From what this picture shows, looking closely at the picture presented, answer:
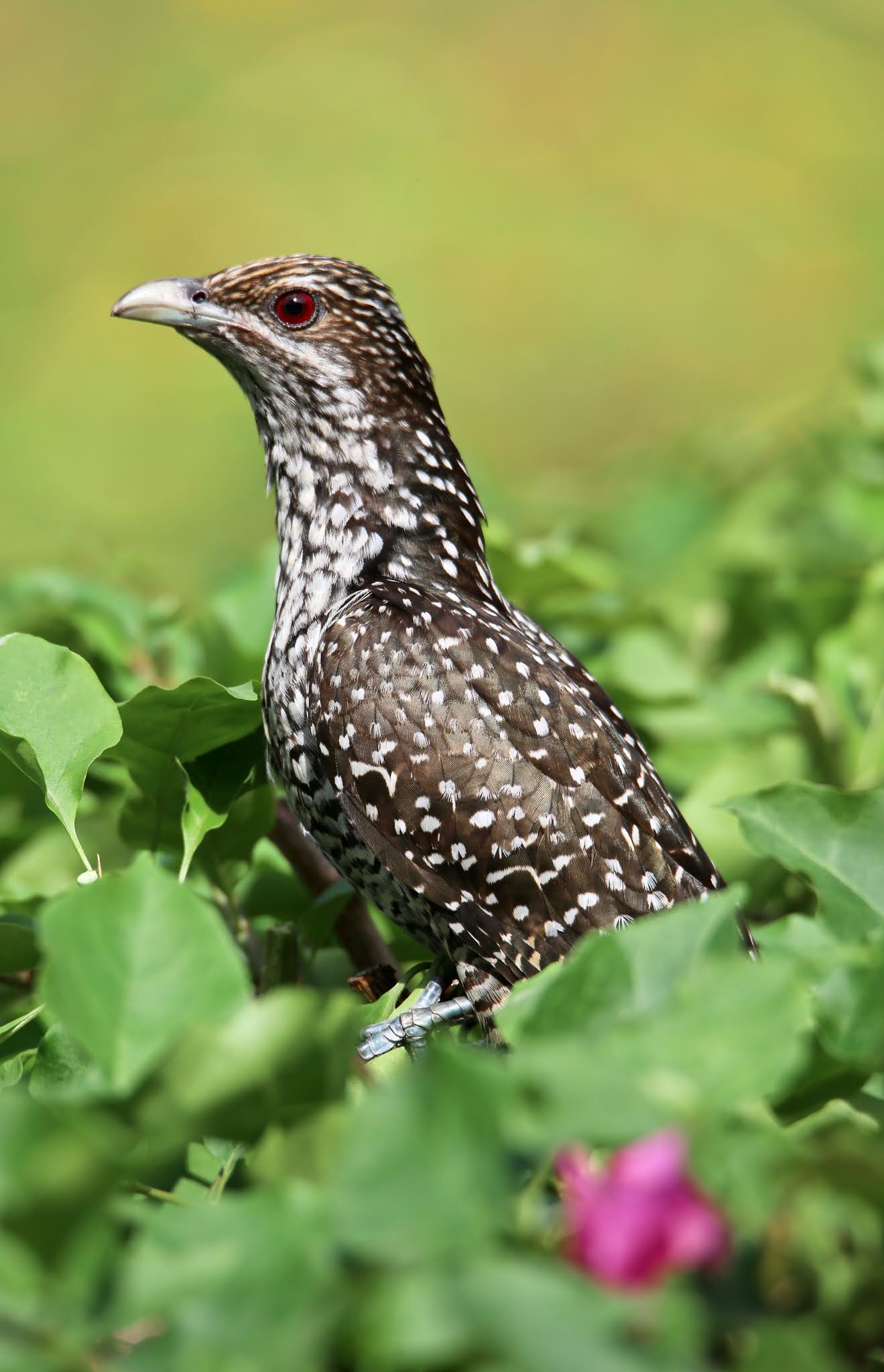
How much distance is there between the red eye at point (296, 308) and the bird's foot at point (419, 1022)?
5.05 ft

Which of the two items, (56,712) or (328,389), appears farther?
(328,389)

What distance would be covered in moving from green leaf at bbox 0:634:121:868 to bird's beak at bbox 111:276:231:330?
1.54m

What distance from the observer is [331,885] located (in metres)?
2.81

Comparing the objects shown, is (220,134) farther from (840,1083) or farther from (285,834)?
(840,1083)

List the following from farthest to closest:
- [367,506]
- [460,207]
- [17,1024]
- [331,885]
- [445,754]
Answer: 1. [460,207]
2. [367,506]
3. [331,885]
4. [445,754]
5. [17,1024]

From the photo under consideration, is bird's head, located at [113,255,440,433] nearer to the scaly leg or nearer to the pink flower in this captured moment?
the scaly leg

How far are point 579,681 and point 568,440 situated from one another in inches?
514

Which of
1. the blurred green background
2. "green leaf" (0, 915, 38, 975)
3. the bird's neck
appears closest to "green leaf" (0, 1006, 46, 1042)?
"green leaf" (0, 915, 38, 975)

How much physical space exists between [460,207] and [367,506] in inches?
625

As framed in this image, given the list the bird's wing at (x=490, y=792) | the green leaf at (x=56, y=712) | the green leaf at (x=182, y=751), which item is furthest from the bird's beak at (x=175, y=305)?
the green leaf at (x=56, y=712)

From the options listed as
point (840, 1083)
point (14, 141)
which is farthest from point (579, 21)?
point (840, 1083)

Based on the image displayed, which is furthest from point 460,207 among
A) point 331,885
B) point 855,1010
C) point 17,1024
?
point 855,1010

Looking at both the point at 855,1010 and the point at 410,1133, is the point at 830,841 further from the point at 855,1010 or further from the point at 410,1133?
the point at 410,1133

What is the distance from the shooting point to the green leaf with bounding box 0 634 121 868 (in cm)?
196
